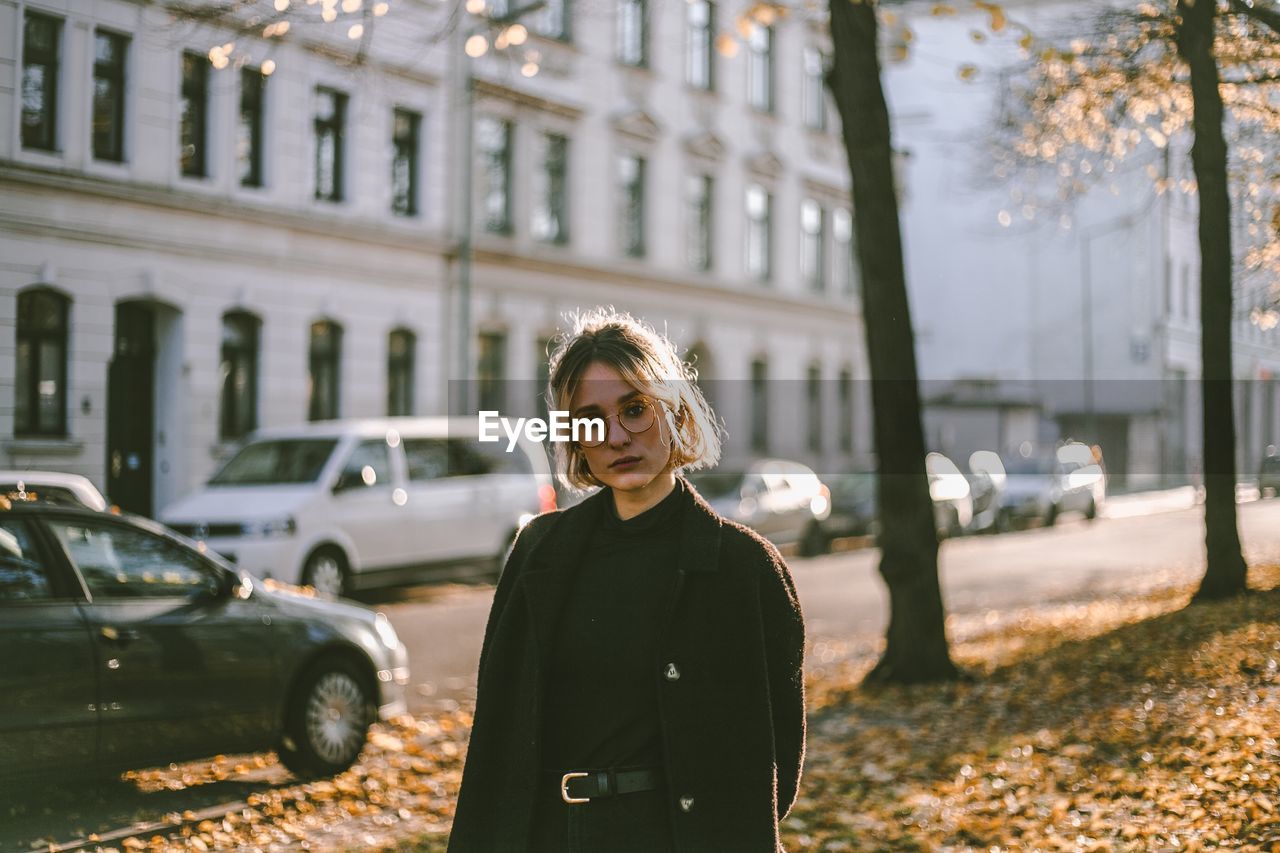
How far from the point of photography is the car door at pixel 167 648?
6738 millimetres

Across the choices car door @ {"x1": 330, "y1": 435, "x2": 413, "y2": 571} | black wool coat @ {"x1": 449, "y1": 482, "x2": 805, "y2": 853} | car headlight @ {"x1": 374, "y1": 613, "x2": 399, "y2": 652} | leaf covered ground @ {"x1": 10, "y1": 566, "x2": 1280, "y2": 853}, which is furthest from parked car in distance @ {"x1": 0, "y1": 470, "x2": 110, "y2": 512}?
car door @ {"x1": 330, "y1": 435, "x2": 413, "y2": 571}

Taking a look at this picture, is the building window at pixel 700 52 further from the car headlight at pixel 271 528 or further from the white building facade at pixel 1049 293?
the car headlight at pixel 271 528

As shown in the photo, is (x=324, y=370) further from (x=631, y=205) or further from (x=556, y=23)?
(x=631, y=205)

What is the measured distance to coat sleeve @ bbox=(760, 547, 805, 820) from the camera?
128 inches

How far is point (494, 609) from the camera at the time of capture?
11.0ft

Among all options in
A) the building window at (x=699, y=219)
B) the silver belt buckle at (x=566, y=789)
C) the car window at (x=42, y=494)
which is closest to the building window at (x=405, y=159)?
the building window at (x=699, y=219)

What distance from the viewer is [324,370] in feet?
62.7

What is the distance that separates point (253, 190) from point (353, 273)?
7.88 m

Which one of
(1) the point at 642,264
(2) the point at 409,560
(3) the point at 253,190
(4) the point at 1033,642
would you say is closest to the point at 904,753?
(4) the point at 1033,642

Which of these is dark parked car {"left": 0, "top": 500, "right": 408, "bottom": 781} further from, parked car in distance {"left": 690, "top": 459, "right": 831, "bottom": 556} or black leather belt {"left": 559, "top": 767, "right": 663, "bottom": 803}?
parked car in distance {"left": 690, "top": 459, "right": 831, "bottom": 556}

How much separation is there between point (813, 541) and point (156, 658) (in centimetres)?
1885

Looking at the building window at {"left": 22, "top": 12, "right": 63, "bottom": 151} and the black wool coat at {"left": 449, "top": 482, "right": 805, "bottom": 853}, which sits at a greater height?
the building window at {"left": 22, "top": 12, "right": 63, "bottom": 151}

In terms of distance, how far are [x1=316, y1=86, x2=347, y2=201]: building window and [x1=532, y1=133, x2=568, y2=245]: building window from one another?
7414mm

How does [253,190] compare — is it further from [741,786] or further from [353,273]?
[741,786]
